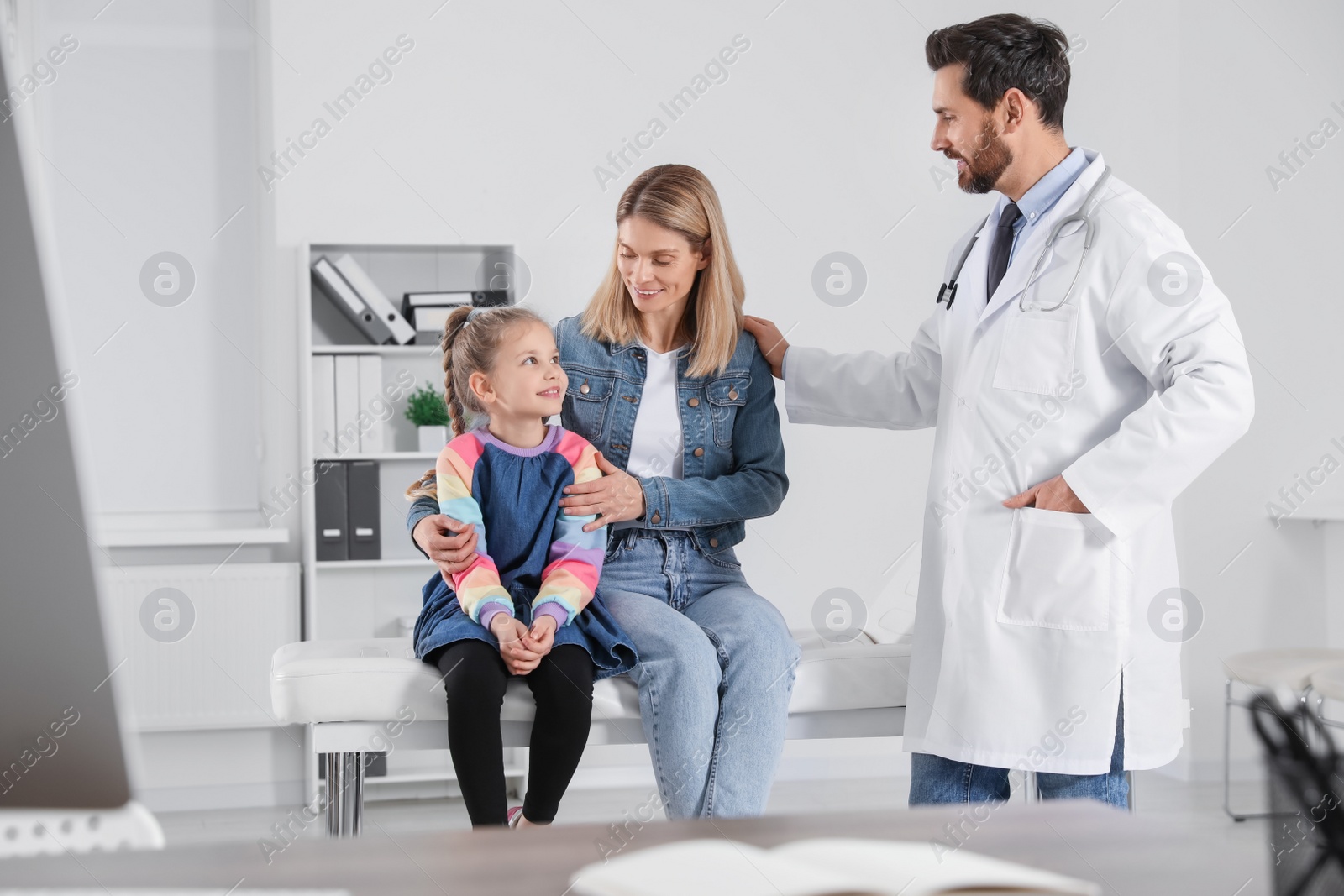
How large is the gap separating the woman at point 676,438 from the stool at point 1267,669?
2.82ft

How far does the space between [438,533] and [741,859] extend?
112 cm

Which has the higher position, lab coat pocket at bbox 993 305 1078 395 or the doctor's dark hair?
the doctor's dark hair

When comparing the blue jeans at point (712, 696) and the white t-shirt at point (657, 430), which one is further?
the white t-shirt at point (657, 430)

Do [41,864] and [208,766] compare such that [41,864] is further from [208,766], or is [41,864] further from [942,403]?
[208,766]

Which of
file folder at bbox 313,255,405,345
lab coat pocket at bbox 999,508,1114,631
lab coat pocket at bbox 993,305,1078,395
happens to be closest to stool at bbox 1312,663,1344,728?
lab coat pocket at bbox 999,508,1114,631

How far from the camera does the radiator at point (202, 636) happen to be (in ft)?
10.2

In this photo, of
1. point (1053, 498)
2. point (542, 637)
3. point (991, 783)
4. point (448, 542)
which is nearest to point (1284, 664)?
point (991, 783)

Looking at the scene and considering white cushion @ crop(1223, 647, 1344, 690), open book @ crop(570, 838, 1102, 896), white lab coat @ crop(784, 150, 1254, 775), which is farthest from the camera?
white cushion @ crop(1223, 647, 1344, 690)

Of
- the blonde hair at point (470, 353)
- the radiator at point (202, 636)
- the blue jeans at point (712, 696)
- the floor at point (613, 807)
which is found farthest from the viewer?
the radiator at point (202, 636)

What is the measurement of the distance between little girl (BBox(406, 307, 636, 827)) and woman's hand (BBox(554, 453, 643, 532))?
0.06ft

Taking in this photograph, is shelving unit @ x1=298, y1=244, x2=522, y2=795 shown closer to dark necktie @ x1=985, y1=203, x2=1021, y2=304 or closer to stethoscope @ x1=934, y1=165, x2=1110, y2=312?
dark necktie @ x1=985, y1=203, x2=1021, y2=304

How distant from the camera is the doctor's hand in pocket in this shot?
4.89 feet

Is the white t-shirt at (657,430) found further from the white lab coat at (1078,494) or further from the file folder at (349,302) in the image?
the file folder at (349,302)

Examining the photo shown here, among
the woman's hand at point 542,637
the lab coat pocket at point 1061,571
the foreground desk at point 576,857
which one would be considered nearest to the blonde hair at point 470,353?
the woman's hand at point 542,637
